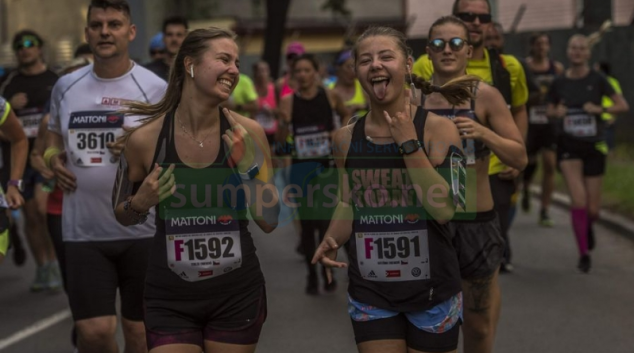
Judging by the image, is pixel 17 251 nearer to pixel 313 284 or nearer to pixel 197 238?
pixel 313 284

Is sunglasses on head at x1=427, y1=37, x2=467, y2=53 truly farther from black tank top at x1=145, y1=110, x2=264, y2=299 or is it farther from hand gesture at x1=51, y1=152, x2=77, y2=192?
hand gesture at x1=51, y1=152, x2=77, y2=192

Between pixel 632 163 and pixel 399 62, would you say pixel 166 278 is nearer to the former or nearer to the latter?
pixel 399 62

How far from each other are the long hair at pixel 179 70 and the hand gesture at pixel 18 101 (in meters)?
5.73

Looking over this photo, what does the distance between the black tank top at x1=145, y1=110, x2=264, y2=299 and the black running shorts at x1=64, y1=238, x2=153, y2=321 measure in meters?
1.14

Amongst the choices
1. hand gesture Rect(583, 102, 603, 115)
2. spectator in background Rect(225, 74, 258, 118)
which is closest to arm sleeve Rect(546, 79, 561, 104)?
hand gesture Rect(583, 102, 603, 115)

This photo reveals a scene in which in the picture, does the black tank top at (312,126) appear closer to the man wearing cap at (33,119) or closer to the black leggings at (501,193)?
the man wearing cap at (33,119)

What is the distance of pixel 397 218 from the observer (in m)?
4.67

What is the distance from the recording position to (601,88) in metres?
11.0

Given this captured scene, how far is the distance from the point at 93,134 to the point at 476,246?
2.01 meters

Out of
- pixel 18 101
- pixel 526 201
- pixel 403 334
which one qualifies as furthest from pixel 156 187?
pixel 526 201

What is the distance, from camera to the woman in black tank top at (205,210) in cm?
452

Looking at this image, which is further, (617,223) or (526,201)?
(526,201)

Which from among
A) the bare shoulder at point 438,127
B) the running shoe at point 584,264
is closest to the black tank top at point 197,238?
the bare shoulder at point 438,127

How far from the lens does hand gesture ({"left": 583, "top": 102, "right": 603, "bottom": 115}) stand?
1079 centimetres
